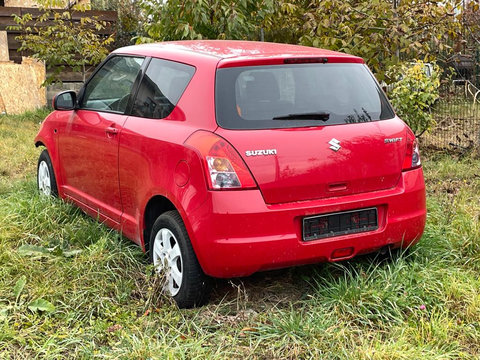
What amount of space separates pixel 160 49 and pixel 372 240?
1.98 meters

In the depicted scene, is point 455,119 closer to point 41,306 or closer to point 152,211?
point 152,211

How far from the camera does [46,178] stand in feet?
19.6

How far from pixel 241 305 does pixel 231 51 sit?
5.22ft

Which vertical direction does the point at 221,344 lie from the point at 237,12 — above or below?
below

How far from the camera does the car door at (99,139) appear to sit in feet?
15.0

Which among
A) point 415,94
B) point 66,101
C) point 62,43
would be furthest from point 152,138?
point 62,43

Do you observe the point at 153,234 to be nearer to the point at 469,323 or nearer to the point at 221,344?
the point at 221,344

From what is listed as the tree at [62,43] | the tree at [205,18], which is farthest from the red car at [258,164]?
the tree at [62,43]

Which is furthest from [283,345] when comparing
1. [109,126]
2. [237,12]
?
[237,12]

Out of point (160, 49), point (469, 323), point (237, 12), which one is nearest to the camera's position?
point (469, 323)

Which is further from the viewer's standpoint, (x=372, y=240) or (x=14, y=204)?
(x=14, y=204)

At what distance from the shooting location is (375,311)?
3.66 m

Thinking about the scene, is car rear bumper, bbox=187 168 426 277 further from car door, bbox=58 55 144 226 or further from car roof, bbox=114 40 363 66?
car door, bbox=58 55 144 226

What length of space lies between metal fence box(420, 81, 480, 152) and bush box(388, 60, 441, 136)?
1.16 ft
